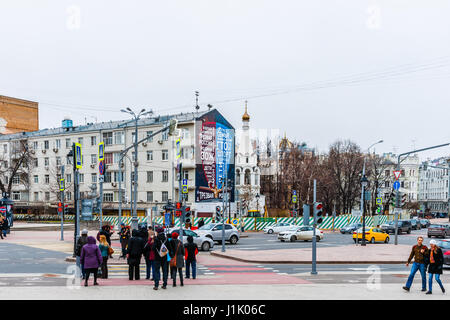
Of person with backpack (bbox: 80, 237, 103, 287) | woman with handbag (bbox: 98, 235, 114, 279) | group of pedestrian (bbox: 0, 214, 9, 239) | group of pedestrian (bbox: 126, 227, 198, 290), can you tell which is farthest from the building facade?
person with backpack (bbox: 80, 237, 103, 287)

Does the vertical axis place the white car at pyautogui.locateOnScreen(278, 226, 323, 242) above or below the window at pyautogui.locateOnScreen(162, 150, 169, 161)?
below

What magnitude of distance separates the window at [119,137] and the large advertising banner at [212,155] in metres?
11.9

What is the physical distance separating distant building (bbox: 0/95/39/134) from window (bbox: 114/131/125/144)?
30852 millimetres

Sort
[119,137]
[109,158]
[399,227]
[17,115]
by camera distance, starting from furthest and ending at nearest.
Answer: [17,115]
[109,158]
[119,137]
[399,227]

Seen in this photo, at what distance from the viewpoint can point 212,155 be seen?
71.1 metres

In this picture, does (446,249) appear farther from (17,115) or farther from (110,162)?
(17,115)

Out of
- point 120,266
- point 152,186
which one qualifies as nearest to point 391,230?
point 152,186

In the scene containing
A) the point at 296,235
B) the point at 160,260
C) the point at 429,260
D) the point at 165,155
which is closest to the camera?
the point at 429,260

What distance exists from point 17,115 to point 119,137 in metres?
34.0

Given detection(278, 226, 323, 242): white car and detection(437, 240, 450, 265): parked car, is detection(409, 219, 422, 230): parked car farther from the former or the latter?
detection(437, 240, 450, 265): parked car

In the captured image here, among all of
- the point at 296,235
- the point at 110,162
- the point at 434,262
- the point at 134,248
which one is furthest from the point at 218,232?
the point at 110,162

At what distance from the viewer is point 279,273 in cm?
1995

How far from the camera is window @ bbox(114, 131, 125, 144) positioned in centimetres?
7294
